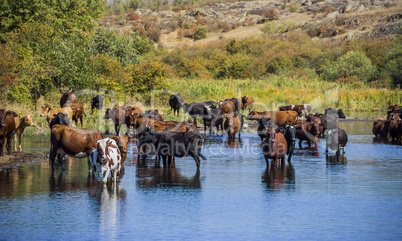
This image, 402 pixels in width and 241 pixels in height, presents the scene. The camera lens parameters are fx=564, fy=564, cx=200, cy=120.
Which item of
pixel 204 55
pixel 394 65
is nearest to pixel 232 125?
pixel 394 65

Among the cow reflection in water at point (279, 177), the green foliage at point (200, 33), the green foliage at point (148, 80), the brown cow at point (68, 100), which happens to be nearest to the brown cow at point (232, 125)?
the cow reflection in water at point (279, 177)

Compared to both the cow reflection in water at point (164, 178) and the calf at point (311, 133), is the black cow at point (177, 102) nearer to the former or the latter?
the calf at point (311, 133)

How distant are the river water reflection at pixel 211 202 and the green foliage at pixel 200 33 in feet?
340

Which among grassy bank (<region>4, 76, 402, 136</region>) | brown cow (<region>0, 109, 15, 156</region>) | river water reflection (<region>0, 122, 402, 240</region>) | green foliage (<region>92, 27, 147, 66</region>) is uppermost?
green foliage (<region>92, 27, 147, 66</region>)

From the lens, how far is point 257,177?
52.4ft

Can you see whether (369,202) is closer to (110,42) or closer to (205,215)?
(205,215)

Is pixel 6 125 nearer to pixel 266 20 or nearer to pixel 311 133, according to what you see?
pixel 311 133

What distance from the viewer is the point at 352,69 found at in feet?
220

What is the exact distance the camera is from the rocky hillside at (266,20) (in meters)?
107

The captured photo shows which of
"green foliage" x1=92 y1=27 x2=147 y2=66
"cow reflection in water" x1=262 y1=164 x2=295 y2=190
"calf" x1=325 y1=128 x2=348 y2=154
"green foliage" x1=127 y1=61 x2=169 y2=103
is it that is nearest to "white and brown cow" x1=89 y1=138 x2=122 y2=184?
"cow reflection in water" x1=262 y1=164 x2=295 y2=190

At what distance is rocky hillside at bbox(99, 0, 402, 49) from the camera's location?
10675cm

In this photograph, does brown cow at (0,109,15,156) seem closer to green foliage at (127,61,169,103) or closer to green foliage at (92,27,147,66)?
green foliage at (127,61,169,103)

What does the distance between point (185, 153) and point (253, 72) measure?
59.7 meters

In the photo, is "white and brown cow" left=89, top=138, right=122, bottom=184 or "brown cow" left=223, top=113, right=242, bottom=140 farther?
"brown cow" left=223, top=113, right=242, bottom=140
